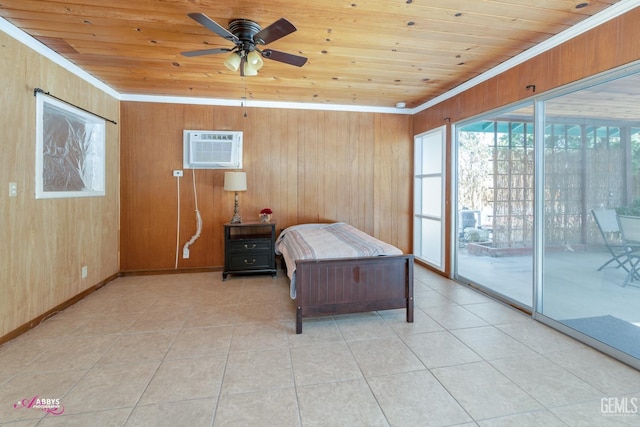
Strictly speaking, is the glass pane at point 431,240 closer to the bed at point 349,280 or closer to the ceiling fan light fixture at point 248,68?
the bed at point 349,280

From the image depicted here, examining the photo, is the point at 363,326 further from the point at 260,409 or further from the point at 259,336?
the point at 260,409

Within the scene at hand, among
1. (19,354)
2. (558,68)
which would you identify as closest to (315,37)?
(558,68)

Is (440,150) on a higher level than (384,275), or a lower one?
higher

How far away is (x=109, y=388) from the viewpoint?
1815 millimetres

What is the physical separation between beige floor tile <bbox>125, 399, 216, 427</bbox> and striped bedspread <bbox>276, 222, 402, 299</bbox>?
110 cm

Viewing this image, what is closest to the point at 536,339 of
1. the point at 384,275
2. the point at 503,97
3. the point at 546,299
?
the point at 546,299

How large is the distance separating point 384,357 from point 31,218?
3.24 m

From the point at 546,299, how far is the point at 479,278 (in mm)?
959

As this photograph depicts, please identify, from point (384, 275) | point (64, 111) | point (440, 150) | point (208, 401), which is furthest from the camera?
point (440, 150)

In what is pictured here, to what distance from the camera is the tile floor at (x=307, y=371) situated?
5.25 ft

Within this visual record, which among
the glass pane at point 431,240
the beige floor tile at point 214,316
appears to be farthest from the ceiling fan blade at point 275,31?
the glass pane at point 431,240

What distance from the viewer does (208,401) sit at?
1.71 metres

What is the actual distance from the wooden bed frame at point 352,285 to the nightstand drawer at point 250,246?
1.57 metres

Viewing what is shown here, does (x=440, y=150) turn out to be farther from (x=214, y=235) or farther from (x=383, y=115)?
(x=214, y=235)
